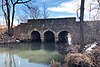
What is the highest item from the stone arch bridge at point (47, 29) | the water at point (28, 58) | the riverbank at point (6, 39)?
the stone arch bridge at point (47, 29)

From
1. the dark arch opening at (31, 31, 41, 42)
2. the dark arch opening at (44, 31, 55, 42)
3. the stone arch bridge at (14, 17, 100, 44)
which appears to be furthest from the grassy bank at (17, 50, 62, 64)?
the dark arch opening at (31, 31, 41, 42)

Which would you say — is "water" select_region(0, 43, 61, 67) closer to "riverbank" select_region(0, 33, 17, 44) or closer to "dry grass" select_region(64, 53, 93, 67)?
"dry grass" select_region(64, 53, 93, 67)

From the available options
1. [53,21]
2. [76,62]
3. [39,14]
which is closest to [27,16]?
[39,14]

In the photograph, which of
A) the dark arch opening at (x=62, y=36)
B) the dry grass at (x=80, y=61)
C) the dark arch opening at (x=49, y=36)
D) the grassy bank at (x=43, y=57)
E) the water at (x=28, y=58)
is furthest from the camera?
the dark arch opening at (x=49, y=36)

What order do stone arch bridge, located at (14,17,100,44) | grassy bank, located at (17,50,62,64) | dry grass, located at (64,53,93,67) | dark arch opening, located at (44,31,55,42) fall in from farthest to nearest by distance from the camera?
dark arch opening, located at (44,31,55,42)
stone arch bridge, located at (14,17,100,44)
grassy bank, located at (17,50,62,64)
dry grass, located at (64,53,93,67)

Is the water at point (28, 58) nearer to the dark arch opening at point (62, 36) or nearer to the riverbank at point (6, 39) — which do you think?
the riverbank at point (6, 39)

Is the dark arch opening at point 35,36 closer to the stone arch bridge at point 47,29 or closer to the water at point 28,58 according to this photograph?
the stone arch bridge at point 47,29

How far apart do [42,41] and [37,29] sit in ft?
5.52

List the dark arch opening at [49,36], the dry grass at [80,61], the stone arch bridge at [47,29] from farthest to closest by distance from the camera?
the dark arch opening at [49,36], the stone arch bridge at [47,29], the dry grass at [80,61]

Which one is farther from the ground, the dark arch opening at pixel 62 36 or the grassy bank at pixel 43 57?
the dark arch opening at pixel 62 36

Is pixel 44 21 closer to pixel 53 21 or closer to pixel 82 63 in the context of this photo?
pixel 53 21

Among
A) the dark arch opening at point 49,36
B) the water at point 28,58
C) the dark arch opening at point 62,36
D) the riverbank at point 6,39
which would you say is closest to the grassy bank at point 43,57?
the water at point 28,58

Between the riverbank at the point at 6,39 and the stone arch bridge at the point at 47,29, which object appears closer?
the riverbank at the point at 6,39

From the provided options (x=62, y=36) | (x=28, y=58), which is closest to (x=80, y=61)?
(x=28, y=58)
